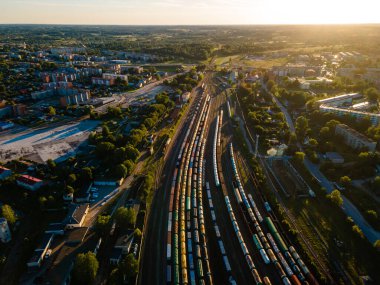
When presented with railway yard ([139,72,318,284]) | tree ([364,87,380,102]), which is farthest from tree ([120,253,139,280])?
tree ([364,87,380,102])

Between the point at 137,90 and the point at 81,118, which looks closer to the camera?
the point at 81,118

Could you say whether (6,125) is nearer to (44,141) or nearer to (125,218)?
(44,141)

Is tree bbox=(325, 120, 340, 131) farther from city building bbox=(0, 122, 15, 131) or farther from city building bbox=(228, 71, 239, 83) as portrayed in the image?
city building bbox=(0, 122, 15, 131)

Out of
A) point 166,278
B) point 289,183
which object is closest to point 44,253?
point 166,278

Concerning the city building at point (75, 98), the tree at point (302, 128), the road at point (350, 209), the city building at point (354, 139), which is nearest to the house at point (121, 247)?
the road at point (350, 209)

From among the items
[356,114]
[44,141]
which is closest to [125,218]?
[44,141]

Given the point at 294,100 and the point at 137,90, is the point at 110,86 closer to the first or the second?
the point at 137,90

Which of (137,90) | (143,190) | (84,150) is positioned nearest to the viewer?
(143,190)
